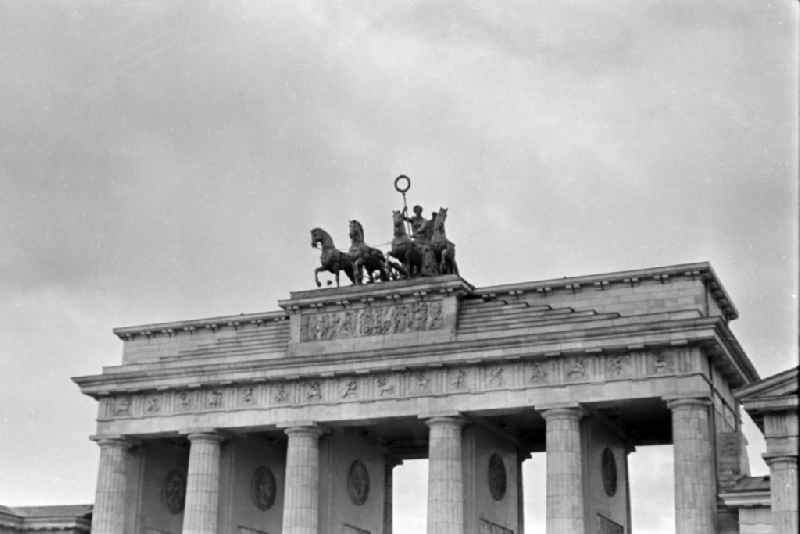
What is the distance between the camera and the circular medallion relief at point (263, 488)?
52344 millimetres

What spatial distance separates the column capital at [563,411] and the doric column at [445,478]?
327 cm

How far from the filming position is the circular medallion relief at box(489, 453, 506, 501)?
49.2 m

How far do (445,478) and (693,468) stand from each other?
8.59 m

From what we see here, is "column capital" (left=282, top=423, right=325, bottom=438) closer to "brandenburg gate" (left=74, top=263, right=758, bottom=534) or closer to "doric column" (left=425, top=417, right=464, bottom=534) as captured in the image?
"brandenburg gate" (left=74, top=263, right=758, bottom=534)

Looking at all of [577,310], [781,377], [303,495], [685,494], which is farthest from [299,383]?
[781,377]

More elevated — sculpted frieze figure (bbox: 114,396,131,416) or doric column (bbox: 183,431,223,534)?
sculpted frieze figure (bbox: 114,396,131,416)

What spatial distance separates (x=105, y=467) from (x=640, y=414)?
2060 centimetres

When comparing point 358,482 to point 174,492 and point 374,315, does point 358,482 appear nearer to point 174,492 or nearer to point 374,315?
point 374,315

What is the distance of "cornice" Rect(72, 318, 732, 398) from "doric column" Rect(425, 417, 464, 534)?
2266mm

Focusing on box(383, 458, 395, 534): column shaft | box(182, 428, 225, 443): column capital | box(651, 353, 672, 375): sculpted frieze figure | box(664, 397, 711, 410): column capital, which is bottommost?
box(383, 458, 395, 534): column shaft

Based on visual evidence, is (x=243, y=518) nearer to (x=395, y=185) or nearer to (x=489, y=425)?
(x=489, y=425)

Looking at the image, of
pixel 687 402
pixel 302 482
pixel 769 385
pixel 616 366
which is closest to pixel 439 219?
pixel 616 366

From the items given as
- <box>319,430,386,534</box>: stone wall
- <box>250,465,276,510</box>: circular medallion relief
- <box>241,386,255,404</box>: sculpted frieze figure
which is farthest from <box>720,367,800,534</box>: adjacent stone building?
<box>250,465,276,510</box>: circular medallion relief

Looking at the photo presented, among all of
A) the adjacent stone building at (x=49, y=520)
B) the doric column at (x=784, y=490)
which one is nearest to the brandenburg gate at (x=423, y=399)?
the adjacent stone building at (x=49, y=520)
